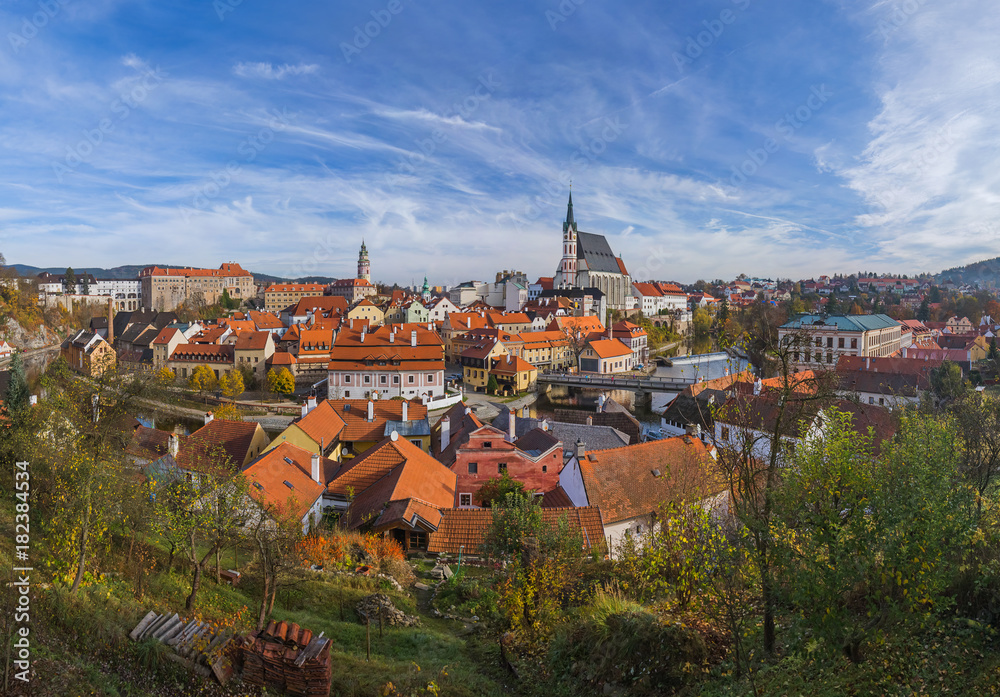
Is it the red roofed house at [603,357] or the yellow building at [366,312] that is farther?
the yellow building at [366,312]

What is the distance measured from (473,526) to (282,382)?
3634cm

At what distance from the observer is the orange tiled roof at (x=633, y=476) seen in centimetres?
1526

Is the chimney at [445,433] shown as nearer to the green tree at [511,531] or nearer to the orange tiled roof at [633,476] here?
the orange tiled roof at [633,476]

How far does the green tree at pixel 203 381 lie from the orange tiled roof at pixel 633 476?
38453 millimetres

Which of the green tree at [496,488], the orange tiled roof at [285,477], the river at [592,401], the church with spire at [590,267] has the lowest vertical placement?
the river at [592,401]

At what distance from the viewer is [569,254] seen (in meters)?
107

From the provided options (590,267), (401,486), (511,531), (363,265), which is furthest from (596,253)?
(511,531)

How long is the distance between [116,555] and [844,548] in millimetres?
9785

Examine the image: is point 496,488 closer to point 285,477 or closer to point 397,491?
point 397,491

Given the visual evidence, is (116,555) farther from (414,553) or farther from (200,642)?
(414,553)

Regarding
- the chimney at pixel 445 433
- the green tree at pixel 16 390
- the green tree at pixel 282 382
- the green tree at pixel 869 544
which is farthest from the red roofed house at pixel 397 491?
the green tree at pixel 282 382

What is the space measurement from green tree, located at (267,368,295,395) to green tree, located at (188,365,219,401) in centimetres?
432

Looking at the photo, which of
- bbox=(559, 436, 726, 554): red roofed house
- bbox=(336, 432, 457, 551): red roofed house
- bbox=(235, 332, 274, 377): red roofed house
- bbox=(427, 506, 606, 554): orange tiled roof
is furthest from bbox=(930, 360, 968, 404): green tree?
bbox=(235, 332, 274, 377): red roofed house

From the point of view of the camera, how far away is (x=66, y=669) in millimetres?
5438
